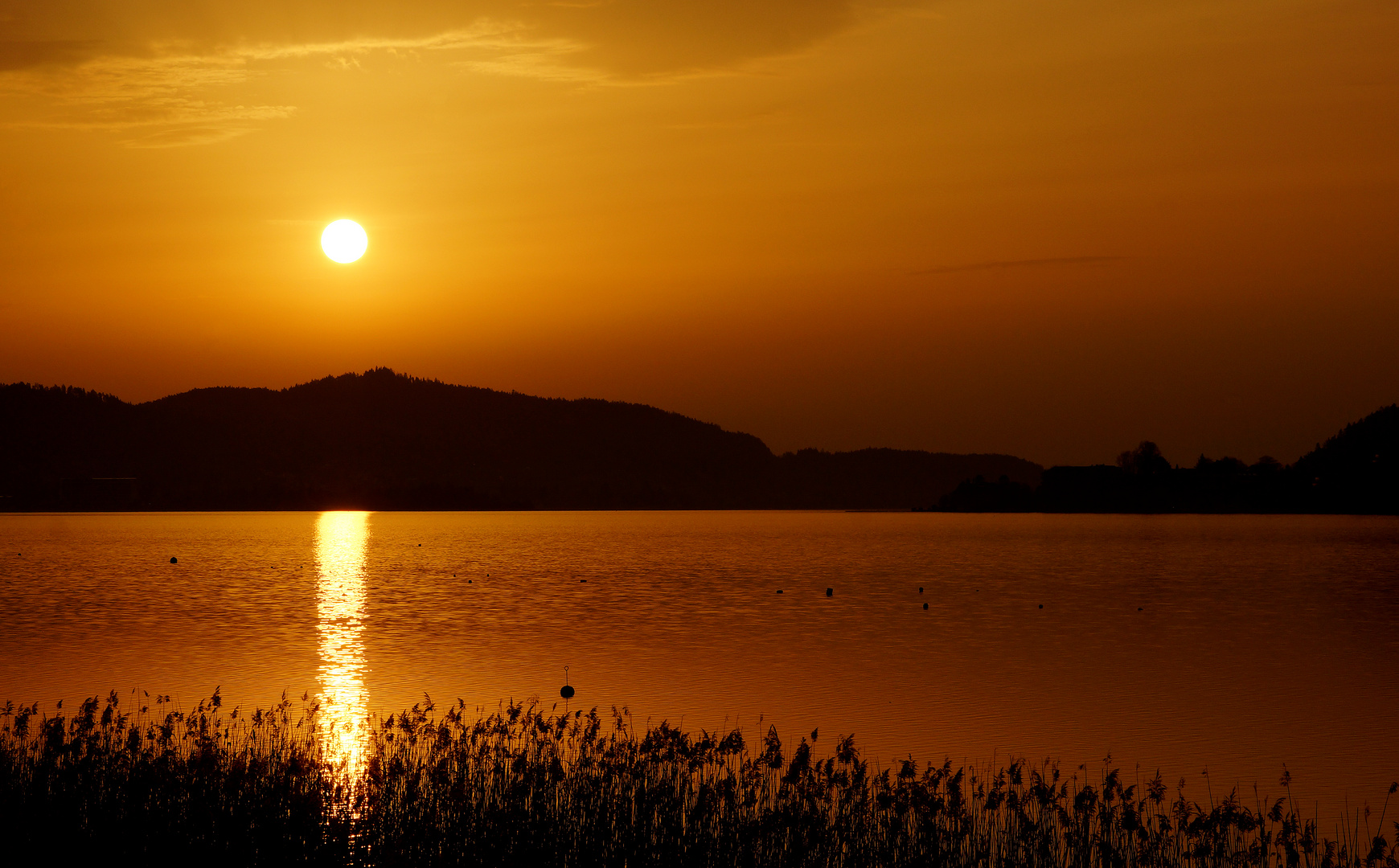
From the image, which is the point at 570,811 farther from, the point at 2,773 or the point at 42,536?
the point at 42,536

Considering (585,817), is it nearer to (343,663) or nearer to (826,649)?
(343,663)

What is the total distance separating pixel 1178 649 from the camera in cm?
3741

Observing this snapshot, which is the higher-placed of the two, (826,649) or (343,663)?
(343,663)

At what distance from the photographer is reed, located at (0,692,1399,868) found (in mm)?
13727

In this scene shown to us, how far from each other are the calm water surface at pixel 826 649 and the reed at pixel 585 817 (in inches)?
173

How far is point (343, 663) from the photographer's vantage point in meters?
32.6

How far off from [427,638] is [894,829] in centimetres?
2608

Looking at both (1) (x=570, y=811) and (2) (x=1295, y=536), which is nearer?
(1) (x=570, y=811)

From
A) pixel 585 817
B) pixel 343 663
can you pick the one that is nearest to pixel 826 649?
pixel 343 663

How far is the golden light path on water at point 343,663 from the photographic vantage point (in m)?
20.9

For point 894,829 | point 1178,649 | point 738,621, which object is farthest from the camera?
point 738,621

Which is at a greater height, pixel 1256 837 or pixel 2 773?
pixel 2 773

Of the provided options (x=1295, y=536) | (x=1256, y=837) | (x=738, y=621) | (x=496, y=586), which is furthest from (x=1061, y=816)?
(x=1295, y=536)

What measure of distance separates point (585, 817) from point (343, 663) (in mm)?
18778
